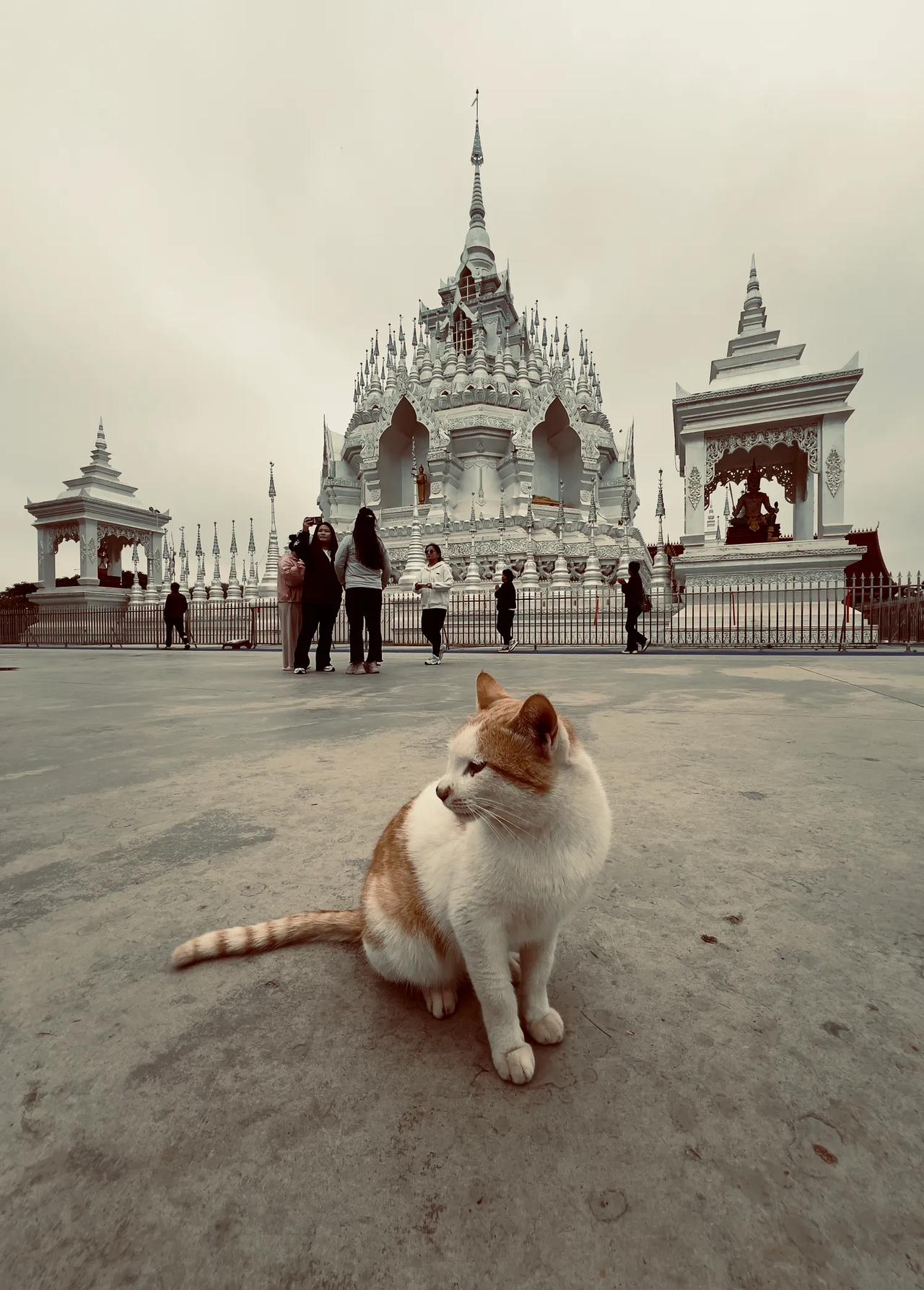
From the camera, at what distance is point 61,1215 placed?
2.10ft

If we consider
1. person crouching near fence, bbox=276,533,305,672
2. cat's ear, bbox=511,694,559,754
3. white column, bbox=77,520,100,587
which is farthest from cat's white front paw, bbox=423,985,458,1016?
white column, bbox=77,520,100,587

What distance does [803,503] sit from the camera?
715 inches

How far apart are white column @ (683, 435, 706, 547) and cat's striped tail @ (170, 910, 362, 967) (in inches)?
667

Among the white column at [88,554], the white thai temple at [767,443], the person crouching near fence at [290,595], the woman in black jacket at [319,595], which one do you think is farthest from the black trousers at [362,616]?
the white column at [88,554]

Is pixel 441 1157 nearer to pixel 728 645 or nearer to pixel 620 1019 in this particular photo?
pixel 620 1019

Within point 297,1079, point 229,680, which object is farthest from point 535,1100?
point 229,680

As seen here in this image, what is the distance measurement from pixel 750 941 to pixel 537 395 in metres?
26.8

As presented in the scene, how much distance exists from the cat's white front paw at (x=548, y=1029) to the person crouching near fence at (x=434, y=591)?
6.70m

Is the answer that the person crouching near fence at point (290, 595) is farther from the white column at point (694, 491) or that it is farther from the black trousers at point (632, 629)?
the white column at point (694, 491)

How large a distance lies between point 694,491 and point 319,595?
13453mm

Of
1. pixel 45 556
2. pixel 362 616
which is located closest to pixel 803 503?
pixel 362 616

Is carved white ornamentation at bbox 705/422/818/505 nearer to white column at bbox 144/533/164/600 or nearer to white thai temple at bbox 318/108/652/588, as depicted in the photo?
white thai temple at bbox 318/108/652/588

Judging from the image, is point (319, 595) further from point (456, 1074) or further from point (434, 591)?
point (456, 1074)

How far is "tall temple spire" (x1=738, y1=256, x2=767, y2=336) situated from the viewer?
729 inches
